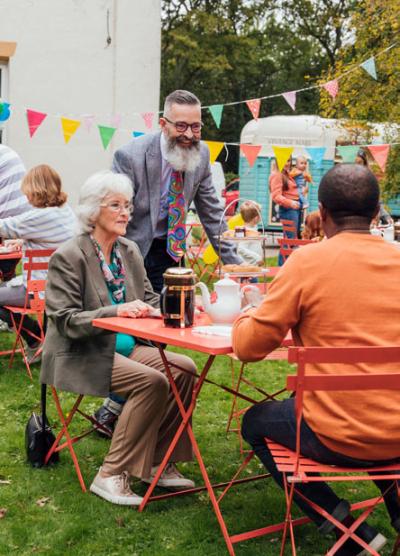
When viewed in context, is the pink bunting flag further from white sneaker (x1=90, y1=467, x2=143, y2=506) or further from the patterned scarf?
white sneaker (x1=90, y1=467, x2=143, y2=506)

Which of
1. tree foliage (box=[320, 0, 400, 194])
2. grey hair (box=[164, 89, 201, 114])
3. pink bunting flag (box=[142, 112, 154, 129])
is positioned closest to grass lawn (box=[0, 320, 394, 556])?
grey hair (box=[164, 89, 201, 114])

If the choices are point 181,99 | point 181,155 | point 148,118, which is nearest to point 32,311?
point 181,155

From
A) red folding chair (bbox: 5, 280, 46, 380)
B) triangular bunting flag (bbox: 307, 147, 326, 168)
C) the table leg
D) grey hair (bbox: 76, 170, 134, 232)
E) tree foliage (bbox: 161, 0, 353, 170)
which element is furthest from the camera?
tree foliage (bbox: 161, 0, 353, 170)

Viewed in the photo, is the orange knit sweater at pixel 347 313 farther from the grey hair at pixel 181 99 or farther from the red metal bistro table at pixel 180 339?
the grey hair at pixel 181 99

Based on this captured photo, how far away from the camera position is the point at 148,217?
435 centimetres

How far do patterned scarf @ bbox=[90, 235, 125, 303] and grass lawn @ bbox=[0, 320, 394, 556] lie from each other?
2.93 feet

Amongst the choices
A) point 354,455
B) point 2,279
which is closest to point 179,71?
point 2,279

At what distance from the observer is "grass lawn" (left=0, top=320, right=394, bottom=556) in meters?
3.23

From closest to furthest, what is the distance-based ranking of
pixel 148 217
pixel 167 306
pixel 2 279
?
pixel 167 306, pixel 148 217, pixel 2 279

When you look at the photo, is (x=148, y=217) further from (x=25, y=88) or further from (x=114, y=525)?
(x=25, y=88)

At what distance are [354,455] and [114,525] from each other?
47.5 inches

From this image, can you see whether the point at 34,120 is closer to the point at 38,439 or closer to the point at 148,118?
the point at 148,118

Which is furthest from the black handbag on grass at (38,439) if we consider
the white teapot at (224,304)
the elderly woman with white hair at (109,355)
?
the white teapot at (224,304)

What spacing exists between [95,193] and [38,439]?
124 centimetres
